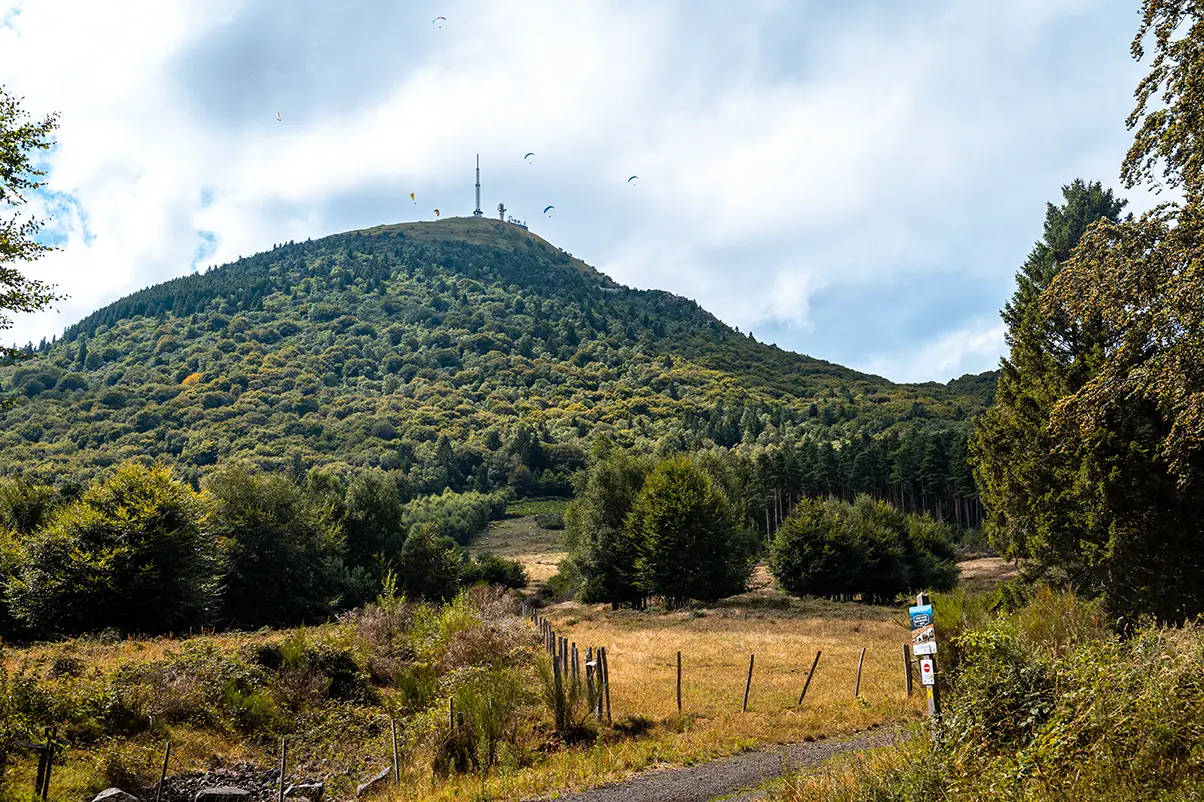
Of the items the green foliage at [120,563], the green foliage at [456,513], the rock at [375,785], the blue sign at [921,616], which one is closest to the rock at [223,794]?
the rock at [375,785]

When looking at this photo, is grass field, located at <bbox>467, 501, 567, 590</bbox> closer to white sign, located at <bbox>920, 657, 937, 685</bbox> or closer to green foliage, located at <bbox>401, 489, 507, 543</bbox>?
green foliage, located at <bbox>401, 489, 507, 543</bbox>

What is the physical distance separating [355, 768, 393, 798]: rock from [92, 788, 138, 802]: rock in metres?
4.09

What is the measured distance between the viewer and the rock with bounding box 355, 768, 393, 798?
590 inches

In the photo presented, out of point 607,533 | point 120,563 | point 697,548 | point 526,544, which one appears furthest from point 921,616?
point 526,544

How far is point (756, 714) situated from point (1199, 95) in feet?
49.5

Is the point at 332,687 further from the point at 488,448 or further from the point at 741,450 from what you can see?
the point at 488,448

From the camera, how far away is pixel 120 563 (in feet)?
97.2

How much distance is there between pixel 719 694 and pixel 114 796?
1437cm

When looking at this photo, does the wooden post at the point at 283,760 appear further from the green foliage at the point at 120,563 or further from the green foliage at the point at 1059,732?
the green foliage at the point at 120,563

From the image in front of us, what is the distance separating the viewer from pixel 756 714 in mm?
17797

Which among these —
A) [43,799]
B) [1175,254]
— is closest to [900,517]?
[1175,254]

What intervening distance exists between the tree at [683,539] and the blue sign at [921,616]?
4328cm

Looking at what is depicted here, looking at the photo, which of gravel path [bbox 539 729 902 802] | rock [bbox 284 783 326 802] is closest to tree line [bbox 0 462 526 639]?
rock [bbox 284 783 326 802]

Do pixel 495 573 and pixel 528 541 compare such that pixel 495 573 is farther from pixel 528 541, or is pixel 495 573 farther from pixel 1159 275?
pixel 1159 275
